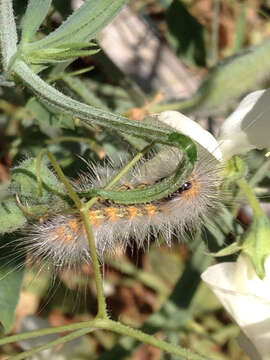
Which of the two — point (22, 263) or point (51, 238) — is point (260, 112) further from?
point (22, 263)

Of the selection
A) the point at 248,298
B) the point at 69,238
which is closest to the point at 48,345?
the point at 69,238

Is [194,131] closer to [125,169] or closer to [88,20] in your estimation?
[125,169]

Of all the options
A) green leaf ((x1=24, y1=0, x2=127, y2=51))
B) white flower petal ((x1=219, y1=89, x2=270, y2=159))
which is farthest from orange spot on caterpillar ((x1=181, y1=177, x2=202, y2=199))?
green leaf ((x1=24, y1=0, x2=127, y2=51))

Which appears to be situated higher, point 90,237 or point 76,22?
point 76,22

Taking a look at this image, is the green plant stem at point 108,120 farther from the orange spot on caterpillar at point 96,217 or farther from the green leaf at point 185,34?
the green leaf at point 185,34

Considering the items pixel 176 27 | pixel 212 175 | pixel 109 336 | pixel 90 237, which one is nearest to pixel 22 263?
pixel 90 237

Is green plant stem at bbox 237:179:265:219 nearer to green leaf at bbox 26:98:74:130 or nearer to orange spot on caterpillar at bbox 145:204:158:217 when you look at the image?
orange spot on caterpillar at bbox 145:204:158:217
